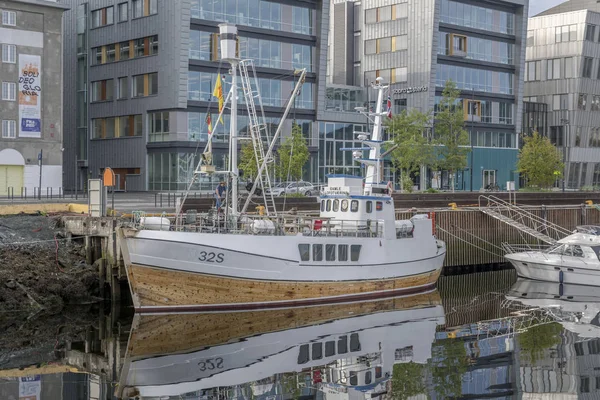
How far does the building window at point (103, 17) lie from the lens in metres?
76.2

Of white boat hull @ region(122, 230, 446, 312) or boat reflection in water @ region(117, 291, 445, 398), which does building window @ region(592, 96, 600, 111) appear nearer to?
white boat hull @ region(122, 230, 446, 312)

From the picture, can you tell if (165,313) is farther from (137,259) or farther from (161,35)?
(161,35)

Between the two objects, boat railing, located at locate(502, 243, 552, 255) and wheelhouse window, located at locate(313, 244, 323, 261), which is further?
boat railing, located at locate(502, 243, 552, 255)

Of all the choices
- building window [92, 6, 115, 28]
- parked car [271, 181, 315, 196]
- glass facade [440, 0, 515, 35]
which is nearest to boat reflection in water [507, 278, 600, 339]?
parked car [271, 181, 315, 196]

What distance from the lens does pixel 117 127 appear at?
252ft

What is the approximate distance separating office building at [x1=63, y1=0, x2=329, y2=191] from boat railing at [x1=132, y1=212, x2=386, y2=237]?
3089 centimetres

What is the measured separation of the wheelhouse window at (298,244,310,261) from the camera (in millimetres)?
34241

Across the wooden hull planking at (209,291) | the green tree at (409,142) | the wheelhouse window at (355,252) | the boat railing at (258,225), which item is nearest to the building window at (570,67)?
the green tree at (409,142)

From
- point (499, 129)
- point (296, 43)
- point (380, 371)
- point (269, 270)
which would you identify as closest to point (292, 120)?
point (296, 43)

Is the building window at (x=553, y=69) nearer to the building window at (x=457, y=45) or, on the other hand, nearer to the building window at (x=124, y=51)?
the building window at (x=457, y=45)

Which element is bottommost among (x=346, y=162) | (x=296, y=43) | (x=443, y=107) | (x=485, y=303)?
(x=485, y=303)

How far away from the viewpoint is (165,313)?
106 ft

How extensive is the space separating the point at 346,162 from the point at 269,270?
49.7 m

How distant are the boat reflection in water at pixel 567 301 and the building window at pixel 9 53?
38323 mm
